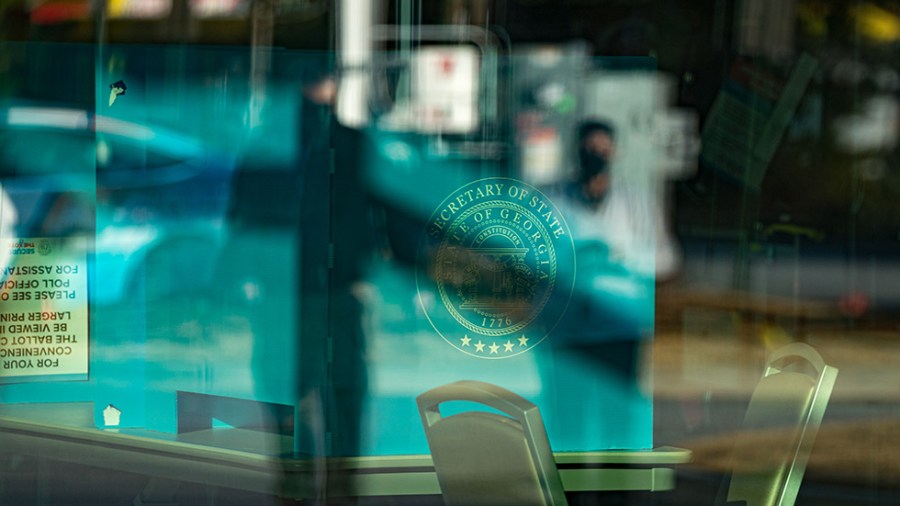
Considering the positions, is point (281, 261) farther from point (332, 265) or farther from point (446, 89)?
point (446, 89)

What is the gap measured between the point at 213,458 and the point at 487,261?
2.69ft

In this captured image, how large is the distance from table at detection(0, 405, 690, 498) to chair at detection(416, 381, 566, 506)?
326 mm

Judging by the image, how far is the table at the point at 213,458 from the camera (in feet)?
9.55

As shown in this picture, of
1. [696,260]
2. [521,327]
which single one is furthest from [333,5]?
[696,260]

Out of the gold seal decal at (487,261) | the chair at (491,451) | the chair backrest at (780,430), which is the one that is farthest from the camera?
the gold seal decal at (487,261)

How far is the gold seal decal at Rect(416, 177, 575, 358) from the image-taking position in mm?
2980

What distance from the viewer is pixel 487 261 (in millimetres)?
2992

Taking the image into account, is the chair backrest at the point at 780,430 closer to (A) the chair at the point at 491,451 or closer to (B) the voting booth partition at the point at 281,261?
(B) the voting booth partition at the point at 281,261

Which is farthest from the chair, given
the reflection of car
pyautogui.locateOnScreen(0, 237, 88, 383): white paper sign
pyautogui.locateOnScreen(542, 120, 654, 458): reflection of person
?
pyautogui.locateOnScreen(0, 237, 88, 383): white paper sign

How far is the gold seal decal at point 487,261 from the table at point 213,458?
344 millimetres

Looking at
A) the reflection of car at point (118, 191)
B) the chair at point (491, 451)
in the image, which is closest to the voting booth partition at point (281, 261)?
the reflection of car at point (118, 191)

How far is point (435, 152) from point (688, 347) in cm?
91

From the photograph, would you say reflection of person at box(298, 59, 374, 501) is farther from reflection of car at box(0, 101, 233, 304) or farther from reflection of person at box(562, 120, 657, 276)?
reflection of person at box(562, 120, 657, 276)

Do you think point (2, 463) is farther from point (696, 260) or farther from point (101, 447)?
point (696, 260)
